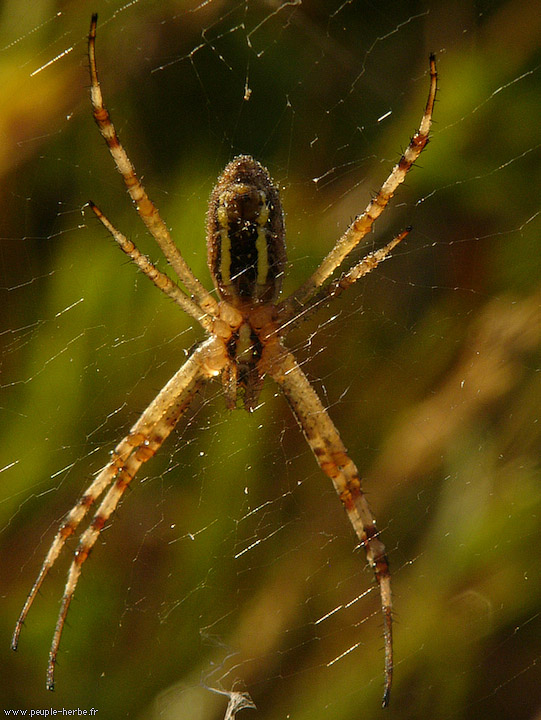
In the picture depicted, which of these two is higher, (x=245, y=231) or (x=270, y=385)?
(x=245, y=231)

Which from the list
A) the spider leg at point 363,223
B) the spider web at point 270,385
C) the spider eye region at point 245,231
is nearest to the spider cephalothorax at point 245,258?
the spider eye region at point 245,231

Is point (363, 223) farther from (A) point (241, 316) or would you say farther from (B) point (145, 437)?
(B) point (145, 437)

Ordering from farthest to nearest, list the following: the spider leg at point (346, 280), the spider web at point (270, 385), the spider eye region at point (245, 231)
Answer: the spider web at point (270, 385) < the spider leg at point (346, 280) < the spider eye region at point (245, 231)

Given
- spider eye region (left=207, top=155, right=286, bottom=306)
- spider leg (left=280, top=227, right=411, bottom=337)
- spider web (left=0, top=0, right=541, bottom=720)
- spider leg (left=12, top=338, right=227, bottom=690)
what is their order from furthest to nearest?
spider web (left=0, top=0, right=541, bottom=720), spider leg (left=12, top=338, right=227, bottom=690), spider leg (left=280, top=227, right=411, bottom=337), spider eye region (left=207, top=155, right=286, bottom=306)

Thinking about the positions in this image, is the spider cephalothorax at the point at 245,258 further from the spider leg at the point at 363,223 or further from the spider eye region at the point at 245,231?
the spider leg at the point at 363,223

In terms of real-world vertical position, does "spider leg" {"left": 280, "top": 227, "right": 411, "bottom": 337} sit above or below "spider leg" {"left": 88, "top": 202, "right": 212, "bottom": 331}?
below

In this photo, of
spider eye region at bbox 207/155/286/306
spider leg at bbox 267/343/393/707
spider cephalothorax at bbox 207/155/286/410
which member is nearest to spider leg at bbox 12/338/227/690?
spider cephalothorax at bbox 207/155/286/410

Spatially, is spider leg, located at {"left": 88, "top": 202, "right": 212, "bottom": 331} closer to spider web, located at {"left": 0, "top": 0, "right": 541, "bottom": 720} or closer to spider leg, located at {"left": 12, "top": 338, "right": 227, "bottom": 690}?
spider leg, located at {"left": 12, "top": 338, "right": 227, "bottom": 690}

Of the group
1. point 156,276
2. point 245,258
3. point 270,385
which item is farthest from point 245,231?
point 270,385
